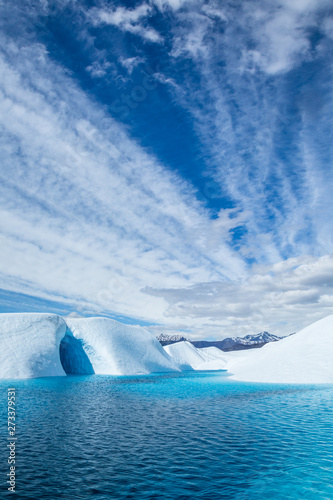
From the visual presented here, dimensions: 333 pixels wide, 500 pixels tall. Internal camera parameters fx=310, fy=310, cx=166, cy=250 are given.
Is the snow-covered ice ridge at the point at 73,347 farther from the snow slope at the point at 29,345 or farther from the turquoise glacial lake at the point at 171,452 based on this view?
the turquoise glacial lake at the point at 171,452

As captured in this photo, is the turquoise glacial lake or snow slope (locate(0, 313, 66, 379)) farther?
snow slope (locate(0, 313, 66, 379))

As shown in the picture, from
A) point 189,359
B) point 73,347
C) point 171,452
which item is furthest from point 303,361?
point 189,359

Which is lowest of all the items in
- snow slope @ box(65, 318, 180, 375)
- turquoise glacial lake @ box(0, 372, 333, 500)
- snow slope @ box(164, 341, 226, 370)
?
snow slope @ box(164, 341, 226, 370)

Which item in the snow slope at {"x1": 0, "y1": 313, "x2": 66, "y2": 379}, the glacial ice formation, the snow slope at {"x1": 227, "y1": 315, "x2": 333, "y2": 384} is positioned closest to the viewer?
the snow slope at {"x1": 227, "y1": 315, "x2": 333, "y2": 384}

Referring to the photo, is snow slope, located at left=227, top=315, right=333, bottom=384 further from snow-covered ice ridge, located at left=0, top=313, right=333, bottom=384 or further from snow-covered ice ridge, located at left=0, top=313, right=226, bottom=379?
snow-covered ice ridge, located at left=0, top=313, right=226, bottom=379

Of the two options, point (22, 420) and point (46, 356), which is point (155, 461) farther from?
point (46, 356)

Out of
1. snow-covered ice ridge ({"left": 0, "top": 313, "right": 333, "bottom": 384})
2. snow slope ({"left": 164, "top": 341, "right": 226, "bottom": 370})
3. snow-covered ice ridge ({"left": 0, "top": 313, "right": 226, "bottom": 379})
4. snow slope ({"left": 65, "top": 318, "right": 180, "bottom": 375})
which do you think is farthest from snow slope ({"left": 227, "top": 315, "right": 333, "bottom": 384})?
snow slope ({"left": 164, "top": 341, "right": 226, "bottom": 370})

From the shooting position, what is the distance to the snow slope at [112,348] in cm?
5683

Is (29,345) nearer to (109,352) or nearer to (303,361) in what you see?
(109,352)

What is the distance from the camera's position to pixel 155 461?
10.5 meters

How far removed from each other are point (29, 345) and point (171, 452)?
39371 mm

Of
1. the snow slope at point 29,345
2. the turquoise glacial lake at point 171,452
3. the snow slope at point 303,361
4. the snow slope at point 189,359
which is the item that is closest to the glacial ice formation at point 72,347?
the snow slope at point 29,345

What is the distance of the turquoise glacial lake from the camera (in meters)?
8.51

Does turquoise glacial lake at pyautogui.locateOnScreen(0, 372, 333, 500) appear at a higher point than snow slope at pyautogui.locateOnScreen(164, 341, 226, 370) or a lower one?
higher
